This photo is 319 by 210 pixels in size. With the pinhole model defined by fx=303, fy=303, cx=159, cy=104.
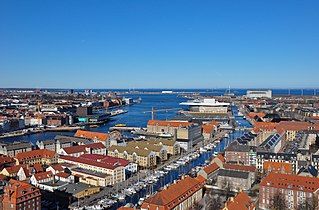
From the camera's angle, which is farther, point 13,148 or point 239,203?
point 13,148

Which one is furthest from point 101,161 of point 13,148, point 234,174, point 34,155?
point 13,148

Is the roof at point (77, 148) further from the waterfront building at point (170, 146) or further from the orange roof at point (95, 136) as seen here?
the waterfront building at point (170, 146)

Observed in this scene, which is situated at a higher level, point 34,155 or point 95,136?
point 95,136

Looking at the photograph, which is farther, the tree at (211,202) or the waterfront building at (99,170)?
the waterfront building at (99,170)

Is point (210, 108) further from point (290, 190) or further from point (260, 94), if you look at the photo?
point (290, 190)

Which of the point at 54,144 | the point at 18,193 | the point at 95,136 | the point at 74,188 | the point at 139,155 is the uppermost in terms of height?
the point at 18,193

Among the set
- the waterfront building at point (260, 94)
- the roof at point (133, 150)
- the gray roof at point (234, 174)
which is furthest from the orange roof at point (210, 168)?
the waterfront building at point (260, 94)
